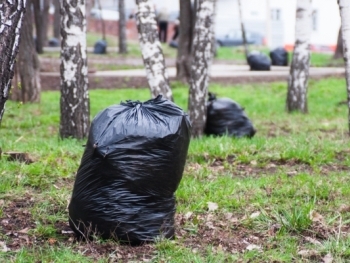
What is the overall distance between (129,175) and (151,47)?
14.1 feet

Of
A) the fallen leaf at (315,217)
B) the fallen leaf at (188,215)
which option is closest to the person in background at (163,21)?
the fallen leaf at (188,215)

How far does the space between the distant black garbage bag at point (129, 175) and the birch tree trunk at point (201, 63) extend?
425 cm

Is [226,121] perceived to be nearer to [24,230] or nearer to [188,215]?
[188,215]

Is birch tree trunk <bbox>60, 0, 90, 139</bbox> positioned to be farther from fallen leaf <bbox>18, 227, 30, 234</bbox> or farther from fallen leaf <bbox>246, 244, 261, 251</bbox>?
fallen leaf <bbox>246, 244, 261, 251</bbox>

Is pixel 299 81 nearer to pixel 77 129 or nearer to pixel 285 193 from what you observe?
pixel 77 129

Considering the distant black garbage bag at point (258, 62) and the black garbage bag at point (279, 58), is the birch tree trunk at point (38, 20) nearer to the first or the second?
the distant black garbage bag at point (258, 62)

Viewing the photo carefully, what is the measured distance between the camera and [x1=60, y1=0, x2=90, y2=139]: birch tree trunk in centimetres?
768

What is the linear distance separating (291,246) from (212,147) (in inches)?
118

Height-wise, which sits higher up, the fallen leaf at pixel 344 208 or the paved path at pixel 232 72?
the fallen leaf at pixel 344 208

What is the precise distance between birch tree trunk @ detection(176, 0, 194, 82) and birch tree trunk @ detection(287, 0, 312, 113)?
492 centimetres

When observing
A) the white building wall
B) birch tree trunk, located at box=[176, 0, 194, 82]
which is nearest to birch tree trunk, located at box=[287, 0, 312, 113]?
birch tree trunk, located at box=[176, 0, 194, 82]

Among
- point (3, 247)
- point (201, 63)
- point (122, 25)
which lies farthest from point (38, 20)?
point (3, 247)

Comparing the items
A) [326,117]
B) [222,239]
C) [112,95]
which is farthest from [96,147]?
[112,95]

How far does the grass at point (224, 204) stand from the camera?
13.9 ft
